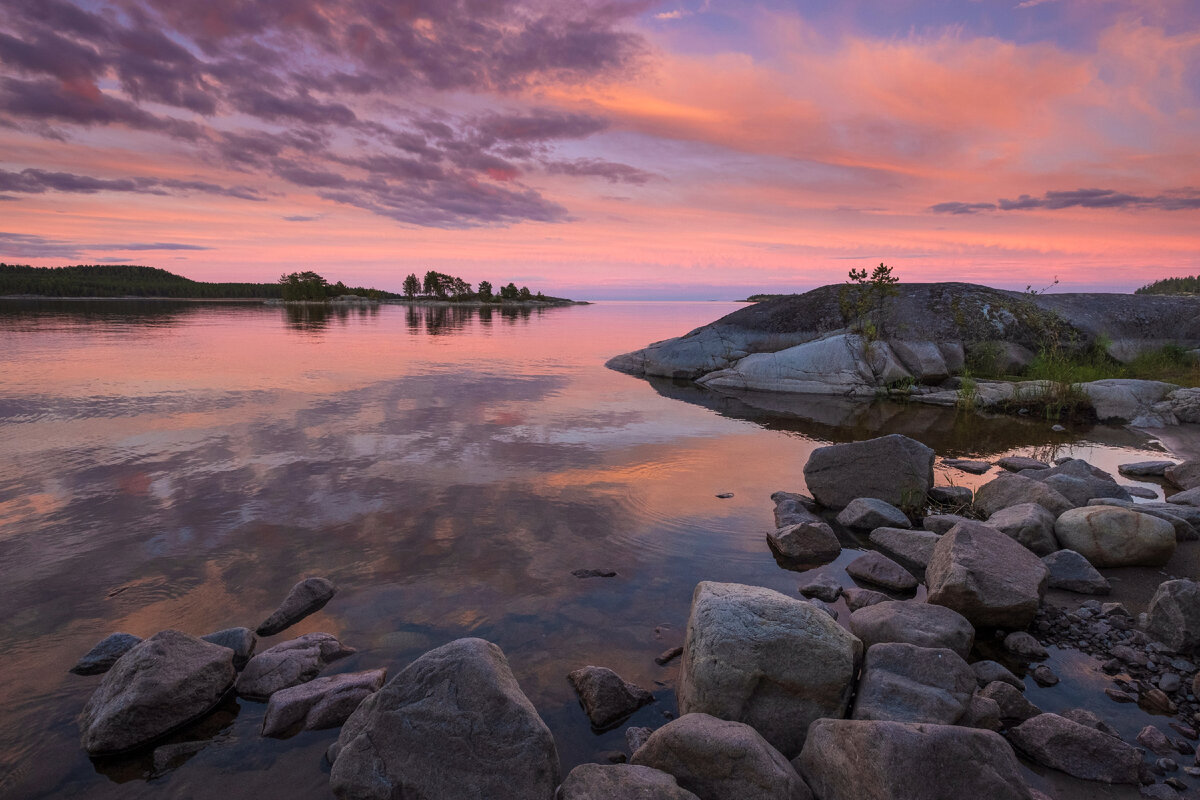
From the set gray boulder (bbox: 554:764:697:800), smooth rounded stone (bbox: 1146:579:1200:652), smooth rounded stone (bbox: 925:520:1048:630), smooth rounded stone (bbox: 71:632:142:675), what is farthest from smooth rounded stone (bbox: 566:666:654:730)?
smooth rounded stone (bbox: 1146:579:1200:652)

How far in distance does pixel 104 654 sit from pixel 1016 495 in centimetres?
1248

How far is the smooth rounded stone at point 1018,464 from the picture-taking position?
12.7 metres

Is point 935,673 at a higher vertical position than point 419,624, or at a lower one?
higher

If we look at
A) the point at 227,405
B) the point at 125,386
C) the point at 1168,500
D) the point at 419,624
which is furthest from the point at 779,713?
the point at 125,386

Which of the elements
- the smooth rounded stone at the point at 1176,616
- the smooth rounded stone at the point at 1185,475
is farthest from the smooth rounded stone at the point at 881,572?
the smooth rounded stone at the point at 1185,475

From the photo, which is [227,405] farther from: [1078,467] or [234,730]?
[1078,467]

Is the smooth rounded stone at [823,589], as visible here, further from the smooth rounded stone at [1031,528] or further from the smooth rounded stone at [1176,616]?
the smooth rounded stone at [1176,616]

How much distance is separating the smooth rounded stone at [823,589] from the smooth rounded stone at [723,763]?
3.42 meters

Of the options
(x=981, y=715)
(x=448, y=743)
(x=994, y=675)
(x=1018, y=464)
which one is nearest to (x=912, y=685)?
(x=981, y=715)

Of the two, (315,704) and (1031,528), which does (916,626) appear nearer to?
(1031,528)

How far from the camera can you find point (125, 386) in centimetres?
1972

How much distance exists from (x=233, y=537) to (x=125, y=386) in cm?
1618

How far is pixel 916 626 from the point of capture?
5.77 meters

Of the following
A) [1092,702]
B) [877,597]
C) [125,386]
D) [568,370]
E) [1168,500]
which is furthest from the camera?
[568,370]
